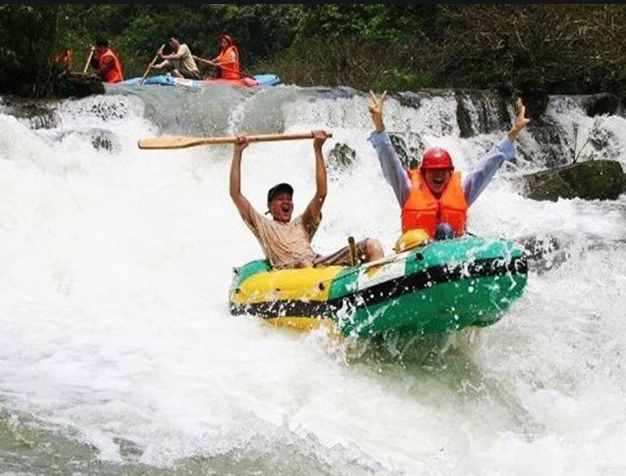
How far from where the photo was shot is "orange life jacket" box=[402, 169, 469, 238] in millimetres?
5734

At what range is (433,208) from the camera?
5738 millimetres

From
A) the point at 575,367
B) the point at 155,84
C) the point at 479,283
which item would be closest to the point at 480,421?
the point at 479,283

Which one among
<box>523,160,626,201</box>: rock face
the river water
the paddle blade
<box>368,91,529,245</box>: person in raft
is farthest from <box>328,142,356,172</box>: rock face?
<box>368,91,529,245</box>: person in raft

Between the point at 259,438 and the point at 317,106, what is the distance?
29.2ft

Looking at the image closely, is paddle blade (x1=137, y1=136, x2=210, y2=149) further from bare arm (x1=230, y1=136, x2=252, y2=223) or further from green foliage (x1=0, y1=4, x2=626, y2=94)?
green foliage (x1=0, y1=4, x2=626, y2=94)

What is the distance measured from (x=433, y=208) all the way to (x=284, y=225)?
106 centimetres

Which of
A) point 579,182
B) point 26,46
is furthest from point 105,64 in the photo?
point 579,182

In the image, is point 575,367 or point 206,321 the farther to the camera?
point 206,321

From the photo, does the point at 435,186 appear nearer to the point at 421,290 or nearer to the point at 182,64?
the point at 421,290

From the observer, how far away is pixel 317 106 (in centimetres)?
1272

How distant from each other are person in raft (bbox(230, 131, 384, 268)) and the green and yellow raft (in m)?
0.49

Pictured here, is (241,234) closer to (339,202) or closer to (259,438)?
(339,202)

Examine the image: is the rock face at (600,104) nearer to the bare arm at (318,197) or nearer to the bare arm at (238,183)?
the bare arm at (318,197)

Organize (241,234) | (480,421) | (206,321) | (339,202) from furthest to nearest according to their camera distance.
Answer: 1. (339,202)
2. (241,234)
3. (206,321)
4. (480,421)
